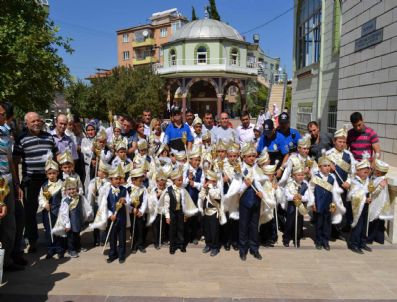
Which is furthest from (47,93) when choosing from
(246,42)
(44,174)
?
(246,42)

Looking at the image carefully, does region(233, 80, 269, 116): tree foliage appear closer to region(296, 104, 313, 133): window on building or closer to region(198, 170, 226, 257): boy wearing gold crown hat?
region(296, 104, 313, 133): window on building

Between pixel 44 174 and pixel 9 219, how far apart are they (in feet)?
3.17

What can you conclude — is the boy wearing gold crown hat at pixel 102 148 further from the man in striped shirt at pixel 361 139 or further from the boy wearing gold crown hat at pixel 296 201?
the man in striped shirt at pixel 361 139

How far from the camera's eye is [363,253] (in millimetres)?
5492

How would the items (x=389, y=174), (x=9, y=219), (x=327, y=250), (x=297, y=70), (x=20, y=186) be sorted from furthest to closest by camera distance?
(x=297, y=70), (x=389, y=174), (x=327, y=250), (x=20, y=186), (x=9, y=219)

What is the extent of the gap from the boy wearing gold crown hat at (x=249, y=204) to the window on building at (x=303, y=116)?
9.94 m

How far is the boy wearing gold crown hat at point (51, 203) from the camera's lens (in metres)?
5.25

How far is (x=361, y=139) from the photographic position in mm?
6191

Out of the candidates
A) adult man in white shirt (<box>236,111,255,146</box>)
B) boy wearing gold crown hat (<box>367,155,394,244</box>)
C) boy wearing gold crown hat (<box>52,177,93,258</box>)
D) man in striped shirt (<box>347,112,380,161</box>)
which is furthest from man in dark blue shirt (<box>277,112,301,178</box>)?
boy wearing gold crown hat (<box>52,177,93,258</box>)

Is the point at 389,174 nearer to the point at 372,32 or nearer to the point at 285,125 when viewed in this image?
the point at 285,125

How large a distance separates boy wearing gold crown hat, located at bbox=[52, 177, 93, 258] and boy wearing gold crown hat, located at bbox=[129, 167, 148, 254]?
2.55 feet

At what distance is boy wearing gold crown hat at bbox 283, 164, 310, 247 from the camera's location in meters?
5.71

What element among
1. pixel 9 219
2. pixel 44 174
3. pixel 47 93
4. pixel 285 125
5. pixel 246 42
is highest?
pixel 246 42

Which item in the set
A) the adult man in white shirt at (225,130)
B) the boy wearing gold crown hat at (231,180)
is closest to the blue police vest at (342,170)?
the boy wearing gold crown hat at (231,180)
